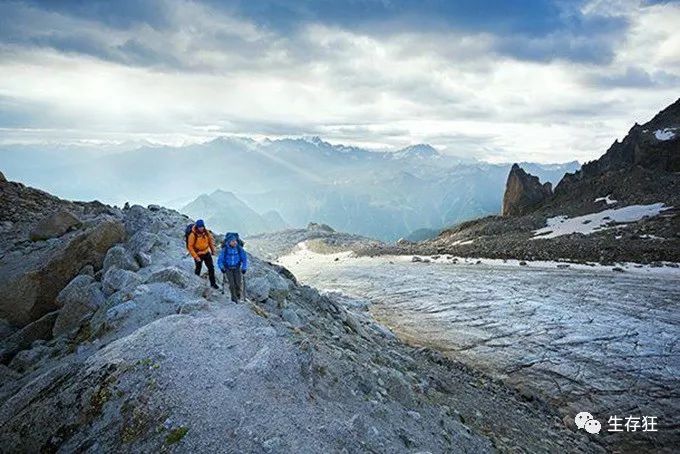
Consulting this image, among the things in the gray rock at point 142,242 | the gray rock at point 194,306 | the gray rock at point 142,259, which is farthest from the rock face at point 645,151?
the gray rock at point 194,306

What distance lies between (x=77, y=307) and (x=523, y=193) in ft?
255

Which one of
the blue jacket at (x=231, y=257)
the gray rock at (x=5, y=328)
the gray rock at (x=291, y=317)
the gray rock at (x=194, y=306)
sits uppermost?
the blue jacket at (x=231, y=257)

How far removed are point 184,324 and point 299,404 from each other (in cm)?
328

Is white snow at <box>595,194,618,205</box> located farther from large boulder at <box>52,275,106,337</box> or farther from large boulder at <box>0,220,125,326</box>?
large boulder at <box>52,275,106,337</box>

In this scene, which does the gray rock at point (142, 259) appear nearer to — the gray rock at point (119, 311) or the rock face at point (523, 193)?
the gray rock at point (119, 311)

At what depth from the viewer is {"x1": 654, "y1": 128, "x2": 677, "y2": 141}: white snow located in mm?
66062

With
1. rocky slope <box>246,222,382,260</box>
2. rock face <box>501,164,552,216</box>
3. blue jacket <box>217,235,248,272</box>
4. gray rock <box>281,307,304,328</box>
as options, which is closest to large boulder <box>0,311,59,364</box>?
blue jacket <box>217,235,248,272</box>

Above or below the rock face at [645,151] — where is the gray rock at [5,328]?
below

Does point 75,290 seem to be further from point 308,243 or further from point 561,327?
point 308,243

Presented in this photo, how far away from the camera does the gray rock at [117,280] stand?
1188 centimetres

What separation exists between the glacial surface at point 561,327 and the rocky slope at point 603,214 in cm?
473

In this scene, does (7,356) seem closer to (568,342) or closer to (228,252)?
(228,252)

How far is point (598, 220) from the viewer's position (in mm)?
48844

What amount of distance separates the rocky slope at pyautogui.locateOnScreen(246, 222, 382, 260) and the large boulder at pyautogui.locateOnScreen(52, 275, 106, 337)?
61528 mm
